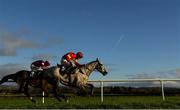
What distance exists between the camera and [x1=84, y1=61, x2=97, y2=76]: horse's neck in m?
15.5

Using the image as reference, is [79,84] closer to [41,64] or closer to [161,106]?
[41,64]

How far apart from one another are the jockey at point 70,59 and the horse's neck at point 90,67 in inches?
13.2

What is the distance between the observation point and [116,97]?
19109mm

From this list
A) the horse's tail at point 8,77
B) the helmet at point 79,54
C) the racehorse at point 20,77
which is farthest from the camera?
the horse's tail at point 8,77

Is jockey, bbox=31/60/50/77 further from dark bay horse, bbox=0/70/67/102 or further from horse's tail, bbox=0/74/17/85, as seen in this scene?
horse's tail, bbox=0/74/17/85

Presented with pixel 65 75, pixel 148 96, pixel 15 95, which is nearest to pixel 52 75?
pixel 65 75

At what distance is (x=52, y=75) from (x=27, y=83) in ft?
3.65

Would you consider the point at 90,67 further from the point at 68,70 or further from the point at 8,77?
the point at 8,77

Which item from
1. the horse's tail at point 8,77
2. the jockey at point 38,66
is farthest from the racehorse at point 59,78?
the jockey at point 38,66

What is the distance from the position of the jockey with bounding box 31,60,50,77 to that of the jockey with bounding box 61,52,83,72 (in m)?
0.79

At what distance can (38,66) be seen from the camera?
619 inches

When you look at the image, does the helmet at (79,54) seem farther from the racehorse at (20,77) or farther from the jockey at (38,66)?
the racehorse at (20,77)

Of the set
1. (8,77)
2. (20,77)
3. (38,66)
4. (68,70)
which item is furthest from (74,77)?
(8,77)

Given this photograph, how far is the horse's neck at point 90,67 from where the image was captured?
15.5 metres
